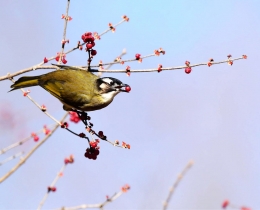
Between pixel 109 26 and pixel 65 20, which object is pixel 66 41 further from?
pixel 109 26

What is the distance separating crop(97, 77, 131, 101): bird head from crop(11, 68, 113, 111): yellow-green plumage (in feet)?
0.17

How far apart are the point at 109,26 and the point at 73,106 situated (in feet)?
4.03

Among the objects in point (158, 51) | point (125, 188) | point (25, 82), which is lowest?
point (125, 188)

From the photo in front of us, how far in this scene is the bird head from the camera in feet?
14.3

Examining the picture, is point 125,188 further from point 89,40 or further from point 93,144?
point 89,40

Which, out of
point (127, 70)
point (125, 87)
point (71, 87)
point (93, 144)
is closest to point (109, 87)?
point (125, 87)

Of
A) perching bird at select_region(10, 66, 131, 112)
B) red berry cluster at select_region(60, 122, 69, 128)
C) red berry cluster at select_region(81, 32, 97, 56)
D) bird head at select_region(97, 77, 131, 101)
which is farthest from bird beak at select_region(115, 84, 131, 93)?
red berry cluster at select_region(60, 122, 69, 128)

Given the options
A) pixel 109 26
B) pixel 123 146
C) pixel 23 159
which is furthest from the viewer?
pixel 109 26

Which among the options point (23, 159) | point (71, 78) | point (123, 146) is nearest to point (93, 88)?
point (71, 78)

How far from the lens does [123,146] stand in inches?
144

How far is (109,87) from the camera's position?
4516mm

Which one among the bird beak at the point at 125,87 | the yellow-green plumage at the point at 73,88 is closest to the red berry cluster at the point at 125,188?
the bird beak at the point at 125,87

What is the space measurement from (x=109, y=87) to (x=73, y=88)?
1.83 feet

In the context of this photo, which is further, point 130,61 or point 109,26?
point 109,26
